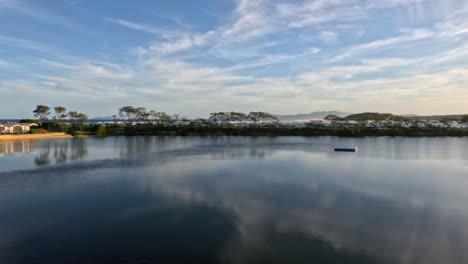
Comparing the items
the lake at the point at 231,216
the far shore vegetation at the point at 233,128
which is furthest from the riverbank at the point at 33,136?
the lake at the point at 231,216

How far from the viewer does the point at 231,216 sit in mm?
8516

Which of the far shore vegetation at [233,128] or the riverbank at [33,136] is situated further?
the far shore vegetation at [233,128]

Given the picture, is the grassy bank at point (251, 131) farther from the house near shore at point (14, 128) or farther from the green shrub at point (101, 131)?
the house near shore at point (14, 128)

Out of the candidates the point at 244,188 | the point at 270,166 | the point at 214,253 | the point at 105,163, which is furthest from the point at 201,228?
the point at 105,163

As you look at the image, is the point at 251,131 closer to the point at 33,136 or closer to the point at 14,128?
the point at 33,136

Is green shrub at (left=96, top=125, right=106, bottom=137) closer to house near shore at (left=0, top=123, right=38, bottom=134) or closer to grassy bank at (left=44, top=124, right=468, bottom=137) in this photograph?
grassy bank at (left=44, top=124, right=468, bottom=137)

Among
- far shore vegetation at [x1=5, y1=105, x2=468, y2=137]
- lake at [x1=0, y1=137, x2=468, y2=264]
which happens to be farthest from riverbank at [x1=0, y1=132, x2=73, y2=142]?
lake at [x1=0, y1=137, x2=468, y2=264]

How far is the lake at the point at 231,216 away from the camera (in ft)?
20.5

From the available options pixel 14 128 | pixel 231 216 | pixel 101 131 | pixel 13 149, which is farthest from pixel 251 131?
pixel 231 216

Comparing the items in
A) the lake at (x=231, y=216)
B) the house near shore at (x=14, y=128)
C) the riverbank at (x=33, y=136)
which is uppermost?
the house near shore at (x=14, y=128)

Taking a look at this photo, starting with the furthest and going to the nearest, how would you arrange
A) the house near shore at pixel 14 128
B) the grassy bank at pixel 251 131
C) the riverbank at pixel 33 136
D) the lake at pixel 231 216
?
1. the grassy bank at pixel 251 131
2. the house near shore at pixel 14 128
3. the riverbank at pixel 33 136
4. the lake at pixel 231 216

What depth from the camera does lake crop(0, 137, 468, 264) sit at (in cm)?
625

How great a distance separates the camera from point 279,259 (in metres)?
5.95

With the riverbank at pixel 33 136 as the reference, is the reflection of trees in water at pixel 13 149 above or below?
below
